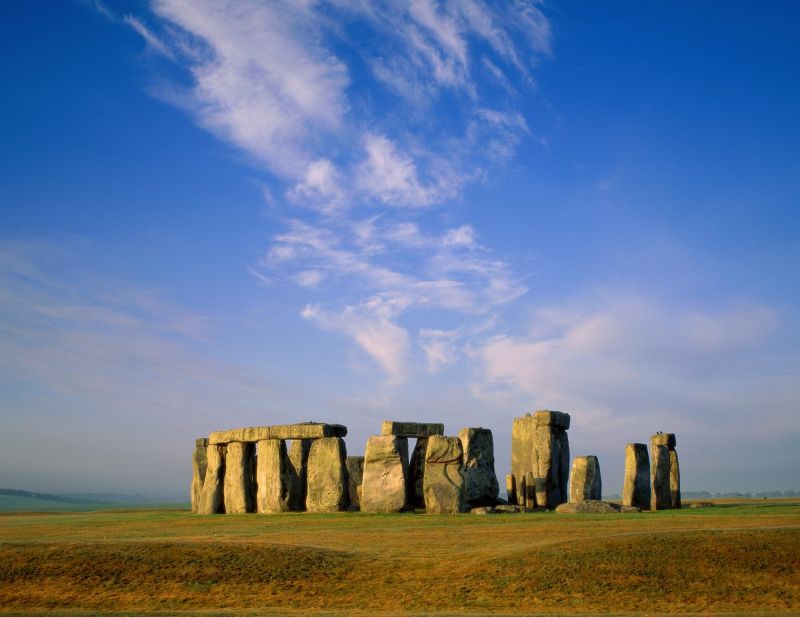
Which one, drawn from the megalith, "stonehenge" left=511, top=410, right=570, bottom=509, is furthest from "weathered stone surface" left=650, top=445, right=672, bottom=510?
"stonehenge" left=511, top=410, right=570, bottom=509

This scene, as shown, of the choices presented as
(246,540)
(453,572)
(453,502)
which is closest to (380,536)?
(246,540)

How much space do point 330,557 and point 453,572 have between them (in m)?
2.21

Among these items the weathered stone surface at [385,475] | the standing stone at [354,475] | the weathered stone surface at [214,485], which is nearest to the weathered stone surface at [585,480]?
the weathered stone surface at [385,475]

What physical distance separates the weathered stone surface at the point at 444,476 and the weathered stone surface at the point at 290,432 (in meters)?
3.73

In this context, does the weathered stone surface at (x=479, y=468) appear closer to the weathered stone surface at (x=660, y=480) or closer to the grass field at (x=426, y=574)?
the weathered stone surface at (x=660, y=480)

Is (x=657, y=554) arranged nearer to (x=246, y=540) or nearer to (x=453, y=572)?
(x=453, y=572)

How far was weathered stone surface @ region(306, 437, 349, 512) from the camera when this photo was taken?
78.8ft

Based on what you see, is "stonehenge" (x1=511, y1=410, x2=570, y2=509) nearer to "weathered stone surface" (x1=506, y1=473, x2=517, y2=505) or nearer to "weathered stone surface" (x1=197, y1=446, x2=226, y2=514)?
"weathered stone surface" (x1=506, y1=473, x2=517, y2=505)

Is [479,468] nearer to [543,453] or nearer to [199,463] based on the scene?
[543,453]

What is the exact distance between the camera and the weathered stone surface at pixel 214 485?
27.1 m

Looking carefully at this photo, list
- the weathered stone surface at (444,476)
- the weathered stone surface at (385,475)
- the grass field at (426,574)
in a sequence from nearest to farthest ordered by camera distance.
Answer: the grass field at (426,574) → the weathered stone surface at (444,476) → the weathered stone surface at (385,475)

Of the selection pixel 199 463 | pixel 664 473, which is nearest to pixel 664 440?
pixel 664 473

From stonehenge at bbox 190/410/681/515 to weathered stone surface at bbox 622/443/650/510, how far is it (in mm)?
29

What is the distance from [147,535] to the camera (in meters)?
18.6
